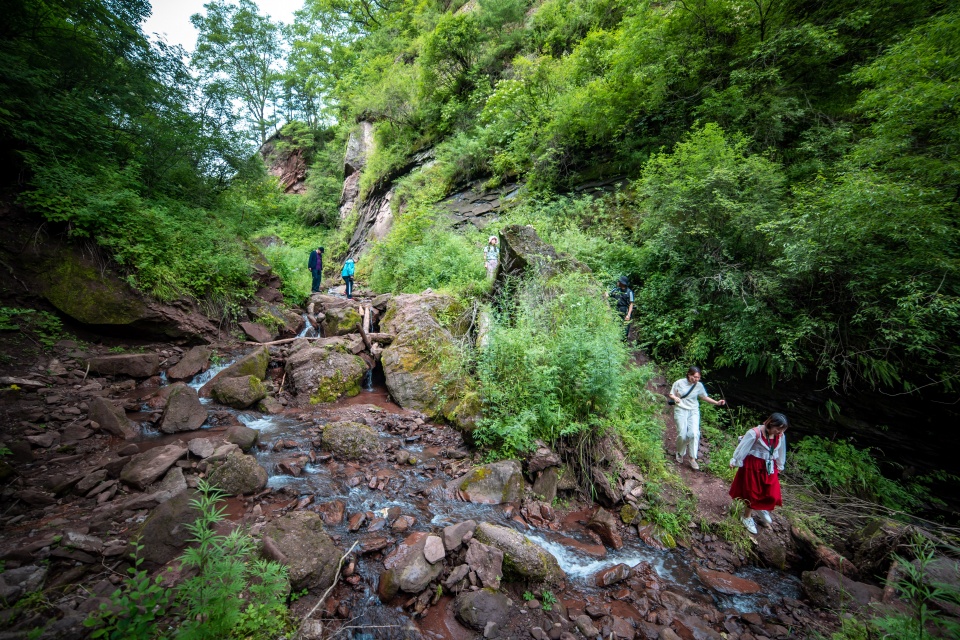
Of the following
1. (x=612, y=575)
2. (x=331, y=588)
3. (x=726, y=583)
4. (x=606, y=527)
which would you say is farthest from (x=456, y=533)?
(x=726, y=583)

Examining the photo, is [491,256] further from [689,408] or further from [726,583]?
[726,583]

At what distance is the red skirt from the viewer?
4.58m

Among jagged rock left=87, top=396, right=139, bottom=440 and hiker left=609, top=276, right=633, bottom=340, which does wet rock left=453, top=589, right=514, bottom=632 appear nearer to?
jagged rock left=87, top=396, right=139, bottom=440

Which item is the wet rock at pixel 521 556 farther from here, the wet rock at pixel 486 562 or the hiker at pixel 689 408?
the hiker at pixel 689 408

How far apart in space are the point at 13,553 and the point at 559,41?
19667 millimetres

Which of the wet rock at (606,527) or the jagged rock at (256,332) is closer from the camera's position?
the wet rock at (606,527)

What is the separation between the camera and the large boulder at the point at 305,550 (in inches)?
118

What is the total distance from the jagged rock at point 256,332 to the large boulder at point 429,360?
11.3ft

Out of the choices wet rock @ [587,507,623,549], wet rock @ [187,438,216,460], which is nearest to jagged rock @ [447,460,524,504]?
wet rock @ [587,507,623,549]

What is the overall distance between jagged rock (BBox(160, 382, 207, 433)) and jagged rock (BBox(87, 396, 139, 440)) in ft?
1.22

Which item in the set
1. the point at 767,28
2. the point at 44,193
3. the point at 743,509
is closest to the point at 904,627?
the point at 743,509

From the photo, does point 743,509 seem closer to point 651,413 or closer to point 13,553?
point 651,413

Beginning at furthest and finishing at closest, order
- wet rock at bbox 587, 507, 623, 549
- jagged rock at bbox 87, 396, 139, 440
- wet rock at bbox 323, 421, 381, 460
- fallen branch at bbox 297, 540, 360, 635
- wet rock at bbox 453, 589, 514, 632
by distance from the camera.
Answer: wet rock at bbox 323, 421, 381, 460 < jagged rock at bbox 87, 396, 139, 440 < wet rock at bbox 587, 507, 623, 549 < wet rock at bbox 453, 589, 514, 632 < fallen branch at bbox 297, 540, 360, 635

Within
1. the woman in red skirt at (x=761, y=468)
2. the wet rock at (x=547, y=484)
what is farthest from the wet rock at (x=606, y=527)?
the woman in red skirt at (x=761, y=468)
